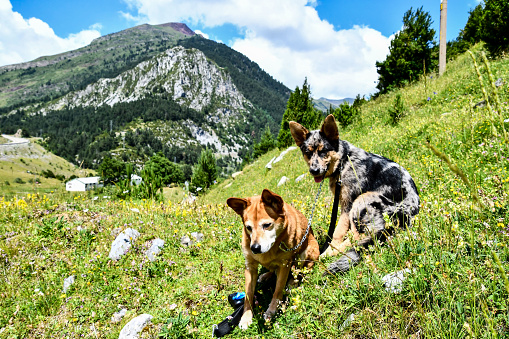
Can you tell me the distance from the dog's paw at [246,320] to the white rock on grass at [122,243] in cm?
350

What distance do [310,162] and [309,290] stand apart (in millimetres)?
2015

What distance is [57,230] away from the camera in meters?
6.73

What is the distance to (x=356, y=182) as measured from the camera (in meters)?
4.50

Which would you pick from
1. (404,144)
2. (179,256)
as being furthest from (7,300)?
(404,144)

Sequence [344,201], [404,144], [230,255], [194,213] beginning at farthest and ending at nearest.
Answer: [404,144], [194,213], [230,255], [344,201]

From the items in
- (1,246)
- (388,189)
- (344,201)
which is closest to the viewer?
(388,189)

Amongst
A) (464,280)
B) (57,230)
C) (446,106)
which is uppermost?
(446,106)

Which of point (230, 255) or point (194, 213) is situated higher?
point (194, 213)

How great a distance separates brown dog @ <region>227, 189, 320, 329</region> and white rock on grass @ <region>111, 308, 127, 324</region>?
2.29 meters

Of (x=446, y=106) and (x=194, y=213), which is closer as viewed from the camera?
(x=194, y=213)

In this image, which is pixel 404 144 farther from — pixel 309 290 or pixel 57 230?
pixel 57 230

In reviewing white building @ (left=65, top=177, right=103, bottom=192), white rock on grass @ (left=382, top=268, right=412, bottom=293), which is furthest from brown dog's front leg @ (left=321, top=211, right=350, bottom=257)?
white building @ (left=65, top=177, right=103, bottom=192)

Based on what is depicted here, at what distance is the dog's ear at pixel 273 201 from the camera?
360 cm

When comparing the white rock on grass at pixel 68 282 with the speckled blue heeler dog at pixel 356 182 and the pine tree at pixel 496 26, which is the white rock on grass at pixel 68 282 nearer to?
the speckled blue heeler dog at pixel 356 182
